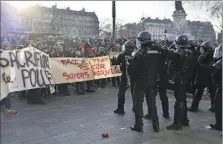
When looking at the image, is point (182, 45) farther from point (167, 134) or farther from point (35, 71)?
point (35, 71)

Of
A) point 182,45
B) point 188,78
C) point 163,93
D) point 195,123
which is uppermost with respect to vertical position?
point 182,45

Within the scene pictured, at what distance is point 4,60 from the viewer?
819 centimetres

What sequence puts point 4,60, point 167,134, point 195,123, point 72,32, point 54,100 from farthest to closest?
point 72,32 → point 54,100 → point 4,60 → point 195,123 → point 167,134

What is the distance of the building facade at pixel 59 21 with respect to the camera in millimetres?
55406

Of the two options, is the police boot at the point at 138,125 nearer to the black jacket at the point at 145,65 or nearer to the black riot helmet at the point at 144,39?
the black jacket at the point at 145,65

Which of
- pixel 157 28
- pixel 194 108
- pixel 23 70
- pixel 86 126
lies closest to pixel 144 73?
pixel 86 126

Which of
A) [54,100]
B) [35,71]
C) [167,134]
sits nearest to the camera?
[167,134]

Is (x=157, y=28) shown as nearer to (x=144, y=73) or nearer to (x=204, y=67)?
(x=204, y=67)

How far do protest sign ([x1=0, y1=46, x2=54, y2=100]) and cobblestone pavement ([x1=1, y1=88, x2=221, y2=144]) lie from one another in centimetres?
69

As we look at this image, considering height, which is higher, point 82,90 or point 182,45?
point 182,45

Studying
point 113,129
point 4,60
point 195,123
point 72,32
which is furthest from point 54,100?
point 72,32

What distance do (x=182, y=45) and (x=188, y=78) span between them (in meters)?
0.71

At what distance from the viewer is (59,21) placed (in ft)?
211

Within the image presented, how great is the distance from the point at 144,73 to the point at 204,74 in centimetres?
270
